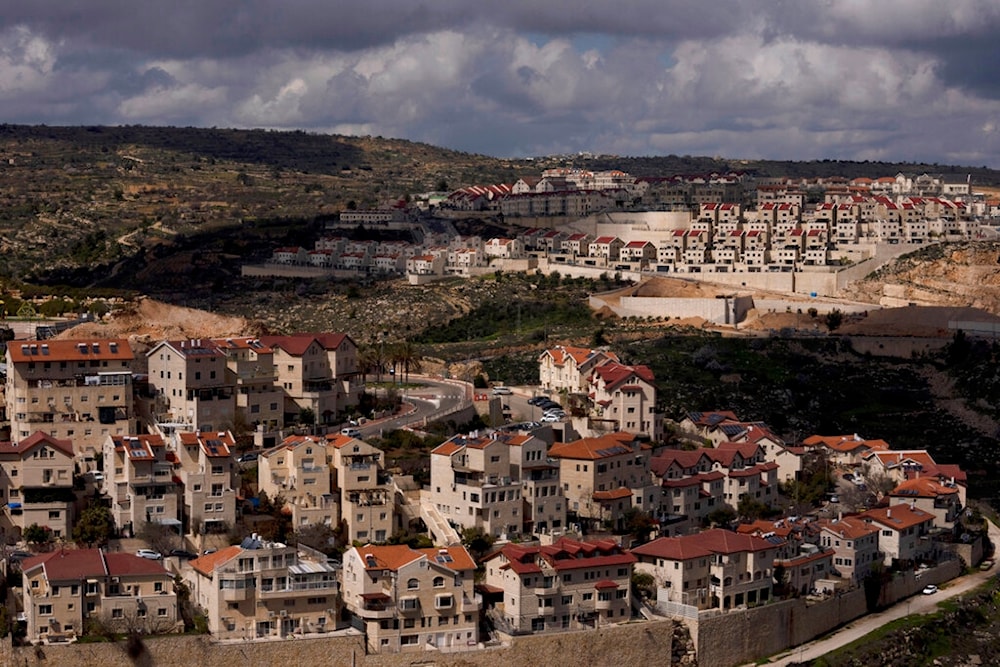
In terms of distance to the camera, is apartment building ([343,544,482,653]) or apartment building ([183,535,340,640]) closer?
apartment building ([183,535,340,640])

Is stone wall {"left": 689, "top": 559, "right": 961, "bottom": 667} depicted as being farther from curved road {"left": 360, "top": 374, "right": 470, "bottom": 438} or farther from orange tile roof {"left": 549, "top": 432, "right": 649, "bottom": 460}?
curved road {"left": 360, "top": 374, "right": 470, "bottom": 438}

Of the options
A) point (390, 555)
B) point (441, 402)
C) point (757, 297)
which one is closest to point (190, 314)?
point (441, 402)

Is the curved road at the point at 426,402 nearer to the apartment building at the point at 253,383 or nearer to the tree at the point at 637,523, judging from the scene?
the apartment building at the point at 253,383

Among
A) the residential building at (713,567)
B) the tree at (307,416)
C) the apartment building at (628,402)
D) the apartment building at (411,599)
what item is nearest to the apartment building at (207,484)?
the apartment building at (411,599)

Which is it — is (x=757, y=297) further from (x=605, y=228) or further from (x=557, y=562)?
(x=557, y=562)

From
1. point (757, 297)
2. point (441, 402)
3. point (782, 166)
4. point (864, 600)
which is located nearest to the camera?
point (864, 600)

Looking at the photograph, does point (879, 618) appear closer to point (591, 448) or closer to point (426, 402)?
point (591, 448)

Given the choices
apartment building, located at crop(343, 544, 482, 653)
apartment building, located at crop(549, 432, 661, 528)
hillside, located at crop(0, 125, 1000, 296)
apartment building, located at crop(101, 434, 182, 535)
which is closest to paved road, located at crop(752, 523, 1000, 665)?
apartment building, located at crop(549, 432, 661, 528)

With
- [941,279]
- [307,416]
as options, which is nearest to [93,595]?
[307,416]
